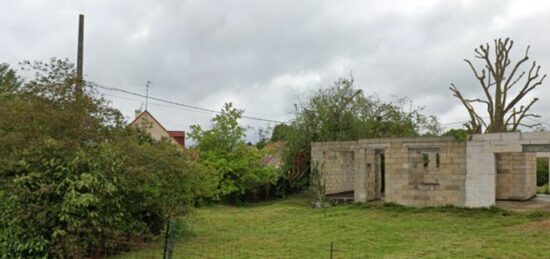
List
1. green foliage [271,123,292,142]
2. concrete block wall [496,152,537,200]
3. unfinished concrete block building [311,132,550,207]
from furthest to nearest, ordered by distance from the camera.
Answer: green foliage [271,123,292,142]
concrete block wall [496,152,537,200]
unfinished concrete block building [311,132,550,207]

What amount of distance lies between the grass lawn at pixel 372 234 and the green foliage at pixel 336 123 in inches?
232

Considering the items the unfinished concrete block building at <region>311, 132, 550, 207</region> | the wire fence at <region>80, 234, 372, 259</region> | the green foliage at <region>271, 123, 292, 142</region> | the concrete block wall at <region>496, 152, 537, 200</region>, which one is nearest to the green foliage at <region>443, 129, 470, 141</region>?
the unfinished concrete block building at <region>311, 132, 550, 207</region>

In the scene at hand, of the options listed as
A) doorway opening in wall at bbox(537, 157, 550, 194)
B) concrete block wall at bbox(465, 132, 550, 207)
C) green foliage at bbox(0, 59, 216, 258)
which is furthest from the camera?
doorway opening in wall at bbox(537, 157, 550, 194)

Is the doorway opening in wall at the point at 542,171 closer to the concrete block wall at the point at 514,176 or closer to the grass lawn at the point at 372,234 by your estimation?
the concrete block wall at the point at 514,176

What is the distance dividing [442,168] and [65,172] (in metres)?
11.4

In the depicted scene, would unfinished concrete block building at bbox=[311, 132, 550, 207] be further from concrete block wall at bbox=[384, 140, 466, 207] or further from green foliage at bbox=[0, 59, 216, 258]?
green foliage at bbox=[0, 59, 216, 258]

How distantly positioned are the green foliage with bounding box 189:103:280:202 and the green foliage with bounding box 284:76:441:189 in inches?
59.0

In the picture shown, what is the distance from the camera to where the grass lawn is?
9.13 meters

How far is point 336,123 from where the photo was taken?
870 inches

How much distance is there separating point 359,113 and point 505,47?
7550 millimetres

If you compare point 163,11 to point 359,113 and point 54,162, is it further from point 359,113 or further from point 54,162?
point 359,113

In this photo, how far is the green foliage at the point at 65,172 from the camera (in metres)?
8.20

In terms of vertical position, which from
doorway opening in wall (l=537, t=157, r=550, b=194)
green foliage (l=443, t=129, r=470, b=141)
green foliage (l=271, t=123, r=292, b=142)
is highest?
green foliage (l=271, t=123, r=292, b=142)

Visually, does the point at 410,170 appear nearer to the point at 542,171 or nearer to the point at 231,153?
the point at 231,153
